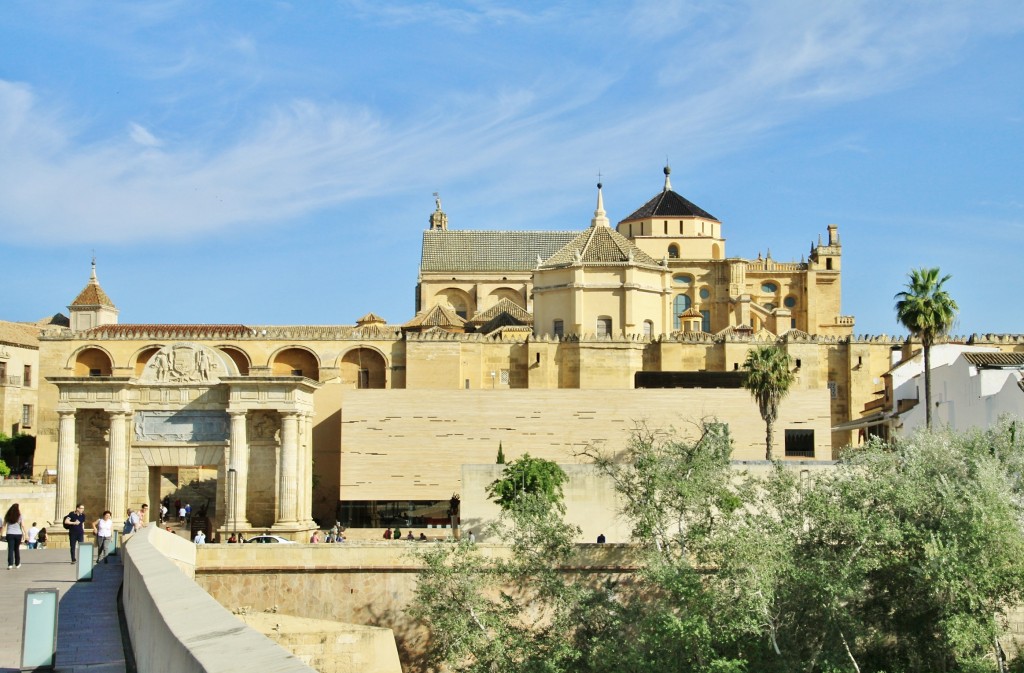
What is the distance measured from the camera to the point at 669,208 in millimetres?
78688

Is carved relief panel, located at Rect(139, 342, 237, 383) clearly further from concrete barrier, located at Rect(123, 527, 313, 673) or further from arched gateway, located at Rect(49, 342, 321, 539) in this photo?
concrete barrier, located at Rect(123, 527, 313, 673)

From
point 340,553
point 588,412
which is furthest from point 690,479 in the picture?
point 588,412

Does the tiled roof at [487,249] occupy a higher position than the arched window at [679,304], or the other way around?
the tiled roof at [487,249]

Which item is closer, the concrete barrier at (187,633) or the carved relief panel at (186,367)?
the concrete barrier at (187,633)

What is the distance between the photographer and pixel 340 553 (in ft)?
87.5

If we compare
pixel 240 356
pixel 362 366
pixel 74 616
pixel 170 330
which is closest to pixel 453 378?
pixel 362 366

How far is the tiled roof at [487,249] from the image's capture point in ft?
252

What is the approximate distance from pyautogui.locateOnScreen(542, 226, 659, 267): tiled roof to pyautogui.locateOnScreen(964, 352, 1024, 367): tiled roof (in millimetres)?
17853

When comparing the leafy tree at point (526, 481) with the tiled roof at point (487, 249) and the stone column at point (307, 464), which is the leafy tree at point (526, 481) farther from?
the tiled roof at point (487, 249)

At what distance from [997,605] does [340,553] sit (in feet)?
43.0

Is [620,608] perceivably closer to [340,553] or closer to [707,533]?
[707,533]

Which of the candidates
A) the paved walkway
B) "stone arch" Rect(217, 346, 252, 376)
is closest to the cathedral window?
"stone arch" Rect(217, 346, 252, 376)

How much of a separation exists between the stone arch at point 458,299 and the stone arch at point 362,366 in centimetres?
1794

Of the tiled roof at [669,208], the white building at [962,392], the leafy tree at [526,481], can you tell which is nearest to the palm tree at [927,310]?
the white building at [962,392]
